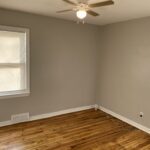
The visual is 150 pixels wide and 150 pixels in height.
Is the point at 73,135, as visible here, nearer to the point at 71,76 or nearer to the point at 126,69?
the point at 71,76

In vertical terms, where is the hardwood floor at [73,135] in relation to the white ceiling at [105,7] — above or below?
below

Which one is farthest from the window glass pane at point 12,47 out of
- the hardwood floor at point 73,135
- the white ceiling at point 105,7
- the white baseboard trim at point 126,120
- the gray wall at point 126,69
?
the white baseboard trim at point 126,120

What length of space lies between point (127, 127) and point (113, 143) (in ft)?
2.55

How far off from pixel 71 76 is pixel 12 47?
62.0 inches

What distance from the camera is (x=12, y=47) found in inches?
131

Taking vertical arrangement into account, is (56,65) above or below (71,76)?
above

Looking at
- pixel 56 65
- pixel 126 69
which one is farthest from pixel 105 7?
pixel 56 65

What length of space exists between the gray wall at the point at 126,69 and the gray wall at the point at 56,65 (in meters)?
0.33

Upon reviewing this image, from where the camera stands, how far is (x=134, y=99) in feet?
11.7

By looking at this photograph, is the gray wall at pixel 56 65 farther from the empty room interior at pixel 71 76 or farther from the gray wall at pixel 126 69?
the gray wall at pixel 126 69

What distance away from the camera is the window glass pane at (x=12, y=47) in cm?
322

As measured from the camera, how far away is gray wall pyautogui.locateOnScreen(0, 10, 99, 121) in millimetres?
3441

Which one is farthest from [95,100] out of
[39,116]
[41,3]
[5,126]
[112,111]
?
[41,3]

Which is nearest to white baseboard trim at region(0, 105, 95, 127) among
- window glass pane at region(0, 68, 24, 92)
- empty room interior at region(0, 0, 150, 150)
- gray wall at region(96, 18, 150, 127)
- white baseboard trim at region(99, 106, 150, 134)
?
empty room interior at region(0, 0, 150, 150)
